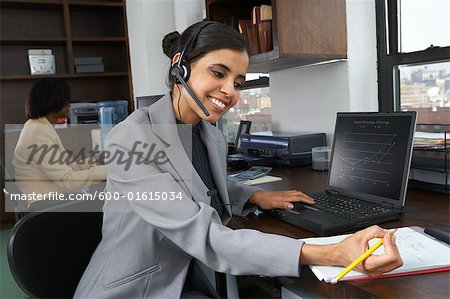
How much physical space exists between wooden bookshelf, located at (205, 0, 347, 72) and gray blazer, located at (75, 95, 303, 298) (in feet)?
2.35

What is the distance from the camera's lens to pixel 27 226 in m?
1.02

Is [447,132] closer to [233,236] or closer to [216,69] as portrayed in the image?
[216,69]

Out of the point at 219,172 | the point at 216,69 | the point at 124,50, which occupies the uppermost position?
the point at 124,50

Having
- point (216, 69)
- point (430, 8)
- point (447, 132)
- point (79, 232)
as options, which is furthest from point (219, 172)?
point (430, 8)

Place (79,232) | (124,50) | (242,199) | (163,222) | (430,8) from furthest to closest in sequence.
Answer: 1. (124,50)
2. (430,8)
3. (242,199)
4. (79,232)
5. (163,222)

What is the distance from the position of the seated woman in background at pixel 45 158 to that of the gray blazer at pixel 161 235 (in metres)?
1.58

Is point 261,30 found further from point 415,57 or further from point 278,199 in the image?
point 278,199

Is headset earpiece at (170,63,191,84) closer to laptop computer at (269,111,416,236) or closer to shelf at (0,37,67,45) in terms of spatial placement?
laptop computer at (269,111,416,236)

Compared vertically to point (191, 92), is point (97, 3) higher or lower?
higher

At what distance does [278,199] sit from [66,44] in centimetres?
381

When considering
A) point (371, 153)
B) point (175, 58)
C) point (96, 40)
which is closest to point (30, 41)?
point (96, 40)

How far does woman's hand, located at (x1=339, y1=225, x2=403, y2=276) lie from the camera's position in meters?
0.68

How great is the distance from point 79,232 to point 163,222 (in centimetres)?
41

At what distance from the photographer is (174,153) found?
40.5 inches
